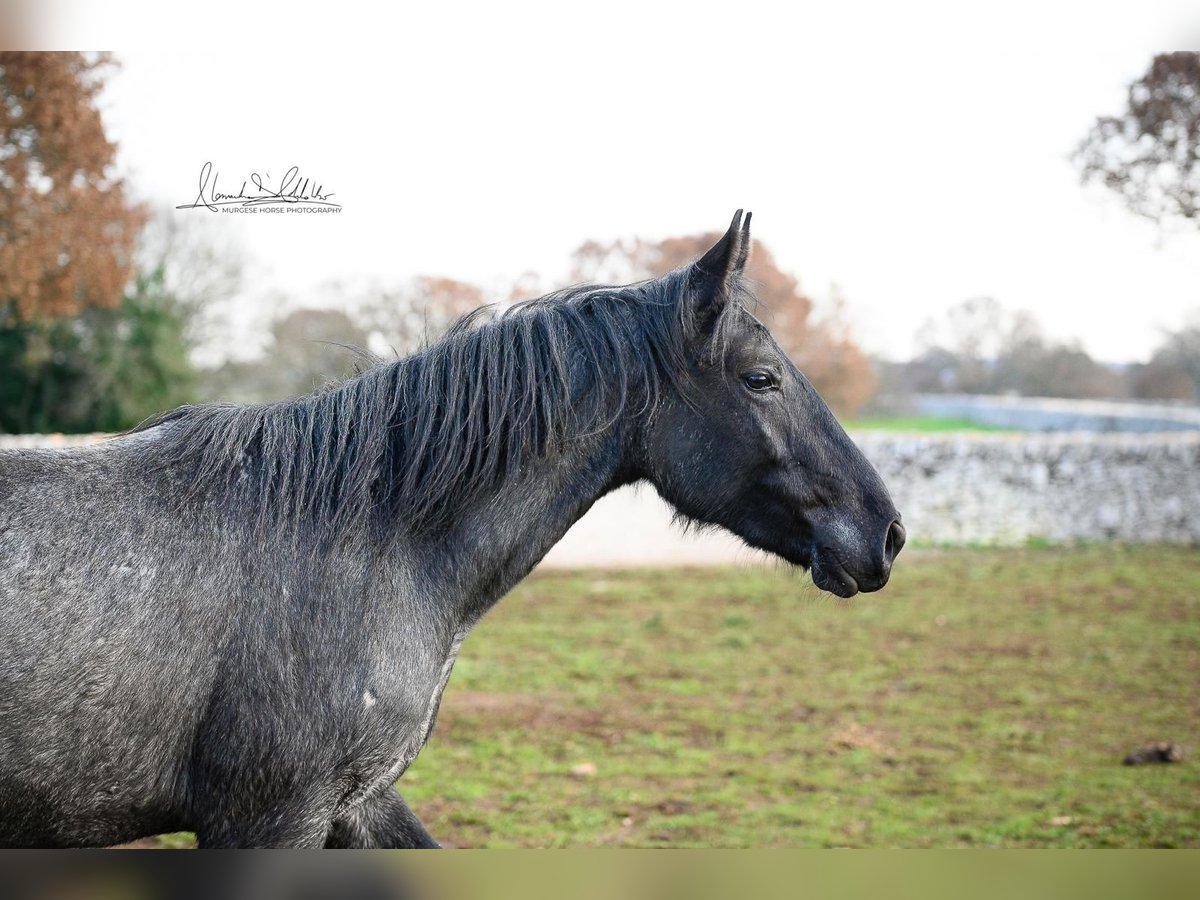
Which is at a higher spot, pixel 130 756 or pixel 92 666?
pixel 92 666

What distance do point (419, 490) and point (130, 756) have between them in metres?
0.71

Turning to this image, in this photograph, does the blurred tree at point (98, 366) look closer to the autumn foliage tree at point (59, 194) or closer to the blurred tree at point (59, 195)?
the blurred tree at point (59, 195)

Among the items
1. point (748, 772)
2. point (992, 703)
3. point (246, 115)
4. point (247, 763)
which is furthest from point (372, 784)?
point (992, 703)

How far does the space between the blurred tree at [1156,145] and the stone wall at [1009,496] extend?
5.40m

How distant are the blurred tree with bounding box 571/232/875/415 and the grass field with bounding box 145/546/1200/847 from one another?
83.9 inches

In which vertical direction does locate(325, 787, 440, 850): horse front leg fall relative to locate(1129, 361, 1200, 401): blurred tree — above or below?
below

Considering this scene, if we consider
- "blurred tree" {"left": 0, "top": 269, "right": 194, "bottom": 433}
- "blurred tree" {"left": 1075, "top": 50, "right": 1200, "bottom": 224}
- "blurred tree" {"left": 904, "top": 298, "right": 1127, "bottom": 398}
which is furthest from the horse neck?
"blurred tree" {"left": 0, "top": 269, "right": 194, "bottom": 433}

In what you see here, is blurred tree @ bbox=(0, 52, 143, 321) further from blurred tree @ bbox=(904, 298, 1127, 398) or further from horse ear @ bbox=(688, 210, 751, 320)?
blurred tree @ bbox=(904, 298, 1127, 398)

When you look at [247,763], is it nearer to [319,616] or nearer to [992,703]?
[319,616]

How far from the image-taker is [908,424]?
11289 millimetres

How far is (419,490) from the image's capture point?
180 cm

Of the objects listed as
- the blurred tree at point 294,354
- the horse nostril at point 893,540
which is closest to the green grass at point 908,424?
the blurred tree at point 294,354

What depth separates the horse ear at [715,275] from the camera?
5.89 ft

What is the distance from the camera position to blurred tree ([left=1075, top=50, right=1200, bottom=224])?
3.68 m
